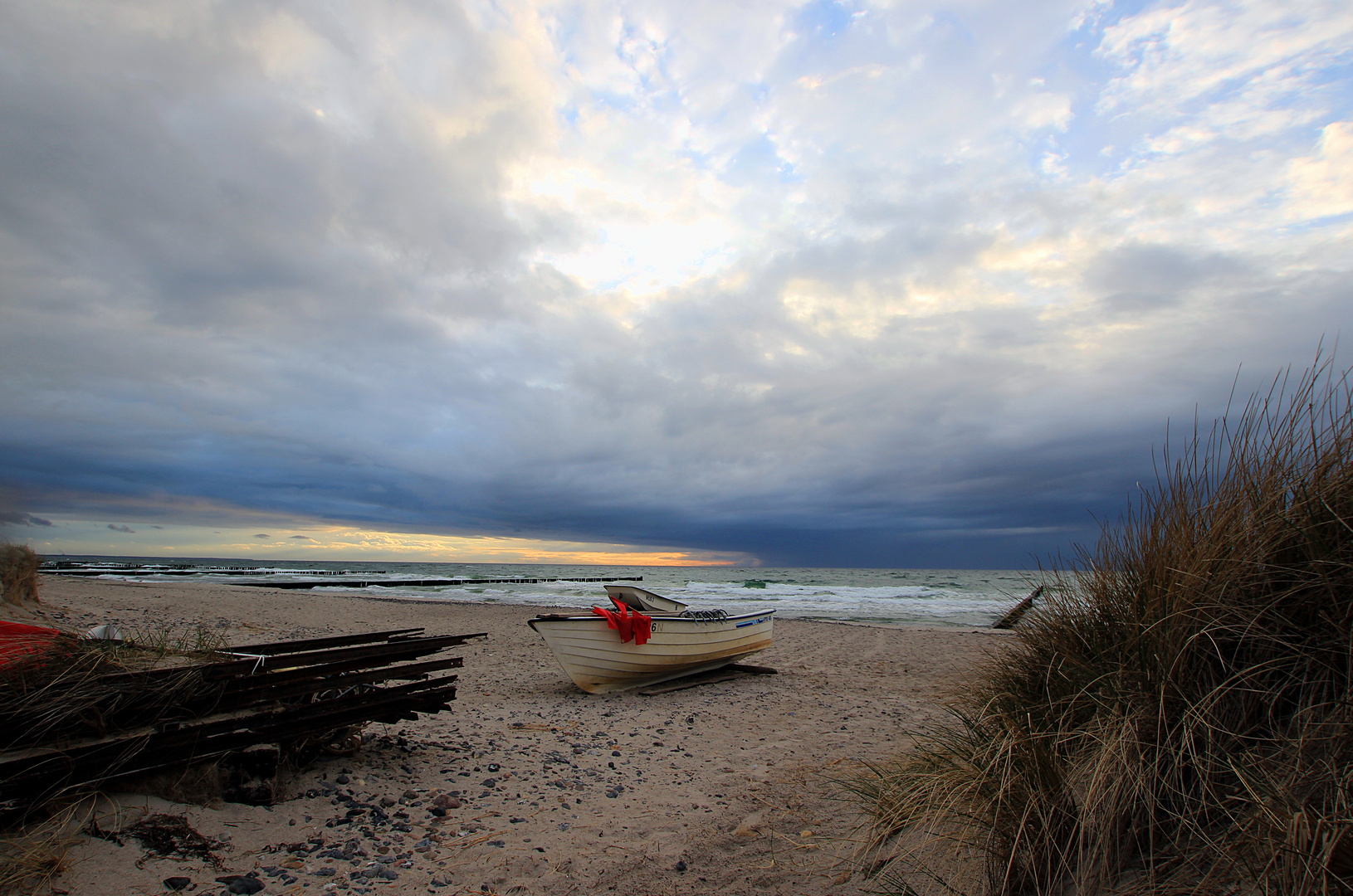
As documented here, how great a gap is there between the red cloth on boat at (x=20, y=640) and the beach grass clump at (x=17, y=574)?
14.5m

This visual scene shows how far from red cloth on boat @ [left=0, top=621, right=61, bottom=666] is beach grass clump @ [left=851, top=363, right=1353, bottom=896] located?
4.87 m

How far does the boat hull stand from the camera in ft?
27.9

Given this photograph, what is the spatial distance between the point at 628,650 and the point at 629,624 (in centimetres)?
44

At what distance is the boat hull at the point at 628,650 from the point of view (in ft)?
27.9

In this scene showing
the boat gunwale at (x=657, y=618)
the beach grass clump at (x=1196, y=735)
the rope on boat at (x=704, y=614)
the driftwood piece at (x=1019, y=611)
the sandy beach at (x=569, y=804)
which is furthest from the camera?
the rope on boat at (x=704, y=614)

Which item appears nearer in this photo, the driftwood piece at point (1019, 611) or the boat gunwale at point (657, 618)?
the driftwood piece at point (1019, 611)

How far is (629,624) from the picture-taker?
27.8 feet

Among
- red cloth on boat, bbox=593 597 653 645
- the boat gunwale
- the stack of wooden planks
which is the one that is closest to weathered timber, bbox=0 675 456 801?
the stack of wooden planks

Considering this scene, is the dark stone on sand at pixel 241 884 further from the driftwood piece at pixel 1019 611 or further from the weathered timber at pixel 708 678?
the weathered timber at pixel 708 678

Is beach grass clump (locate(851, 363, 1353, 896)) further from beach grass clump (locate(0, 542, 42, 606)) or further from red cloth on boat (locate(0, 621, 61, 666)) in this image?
beach grass clump (locate(0, 542, 42, 606))

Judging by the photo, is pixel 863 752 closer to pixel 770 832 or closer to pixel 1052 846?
pixel 770 832

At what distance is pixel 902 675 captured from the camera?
11.0 meters

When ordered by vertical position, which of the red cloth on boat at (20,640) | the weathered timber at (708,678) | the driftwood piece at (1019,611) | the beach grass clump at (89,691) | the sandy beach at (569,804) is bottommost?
the weathered timber at (708,678)

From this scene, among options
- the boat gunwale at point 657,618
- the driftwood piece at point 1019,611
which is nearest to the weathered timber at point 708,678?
the boat gunwale at point 657,618
